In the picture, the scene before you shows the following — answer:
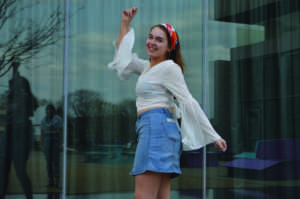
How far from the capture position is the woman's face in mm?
2180

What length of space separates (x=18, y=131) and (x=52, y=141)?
330 mm

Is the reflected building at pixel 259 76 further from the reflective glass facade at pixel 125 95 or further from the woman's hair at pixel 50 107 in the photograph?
the woman's hair at pixel 50 107

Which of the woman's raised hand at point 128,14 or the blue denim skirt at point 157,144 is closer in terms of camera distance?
the blue denim skirt at point 157,144

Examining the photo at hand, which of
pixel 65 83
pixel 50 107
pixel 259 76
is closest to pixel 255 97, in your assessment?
pixel 259 76

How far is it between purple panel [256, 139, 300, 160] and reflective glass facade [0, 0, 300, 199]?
1cm

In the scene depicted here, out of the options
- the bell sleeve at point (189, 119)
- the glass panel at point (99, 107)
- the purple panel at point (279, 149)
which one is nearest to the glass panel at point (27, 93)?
the glass panel at point (99, 107)

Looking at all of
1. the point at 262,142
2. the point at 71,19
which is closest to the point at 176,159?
the point at 71,19

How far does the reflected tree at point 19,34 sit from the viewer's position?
3.86 meters

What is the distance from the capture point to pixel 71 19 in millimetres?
4086

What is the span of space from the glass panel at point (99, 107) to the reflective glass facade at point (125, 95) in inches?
0.4

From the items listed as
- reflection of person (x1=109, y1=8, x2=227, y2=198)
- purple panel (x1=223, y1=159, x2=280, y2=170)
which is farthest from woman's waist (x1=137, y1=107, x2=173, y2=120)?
purple panel (x1=223, y1=159, x2=280, y2=170)

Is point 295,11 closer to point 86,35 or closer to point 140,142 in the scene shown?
point 86,35

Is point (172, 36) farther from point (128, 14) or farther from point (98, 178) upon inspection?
point (98, 178)

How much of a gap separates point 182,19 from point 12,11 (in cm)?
176
